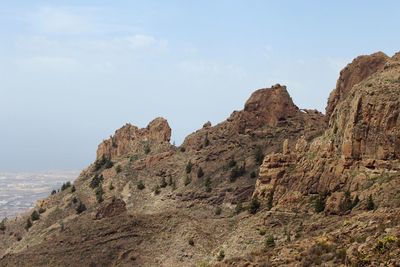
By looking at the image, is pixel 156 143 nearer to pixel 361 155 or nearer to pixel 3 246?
pixel 3 246

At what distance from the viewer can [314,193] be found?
204 ft

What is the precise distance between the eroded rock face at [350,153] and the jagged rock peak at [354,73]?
15.4 m

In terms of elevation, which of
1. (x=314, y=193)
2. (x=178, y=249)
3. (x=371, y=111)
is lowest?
(x=178, y=249)

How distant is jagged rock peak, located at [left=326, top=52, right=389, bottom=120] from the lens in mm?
85062

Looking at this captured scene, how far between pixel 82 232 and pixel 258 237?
26492 millimetres

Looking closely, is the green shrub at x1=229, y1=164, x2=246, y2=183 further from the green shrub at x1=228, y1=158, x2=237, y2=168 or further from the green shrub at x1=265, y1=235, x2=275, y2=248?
the green shrub at x1=265, y1=235, x2=275, y2=248

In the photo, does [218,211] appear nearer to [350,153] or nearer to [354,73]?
[350,153]

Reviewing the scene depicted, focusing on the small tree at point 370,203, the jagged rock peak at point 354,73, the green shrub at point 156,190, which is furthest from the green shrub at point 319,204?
the green shrub at point 156,190

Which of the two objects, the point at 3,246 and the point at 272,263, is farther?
the point at 3,246

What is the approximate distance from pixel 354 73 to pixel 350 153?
2698 cm

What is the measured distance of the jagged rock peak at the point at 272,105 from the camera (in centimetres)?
9712

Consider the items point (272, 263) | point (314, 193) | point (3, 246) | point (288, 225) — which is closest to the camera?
point (272, 263)

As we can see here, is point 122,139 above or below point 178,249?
above

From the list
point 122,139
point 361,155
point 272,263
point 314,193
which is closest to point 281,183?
point 314,193
